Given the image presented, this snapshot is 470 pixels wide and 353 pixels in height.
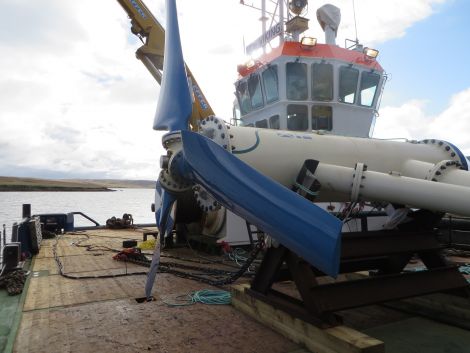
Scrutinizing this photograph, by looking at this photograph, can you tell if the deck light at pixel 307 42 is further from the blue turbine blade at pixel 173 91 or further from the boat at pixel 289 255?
the blue turbine blade at pixel 173 91

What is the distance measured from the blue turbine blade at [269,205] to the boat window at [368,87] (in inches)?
342

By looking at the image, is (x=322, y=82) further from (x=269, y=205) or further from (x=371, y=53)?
(x=269, y=205)

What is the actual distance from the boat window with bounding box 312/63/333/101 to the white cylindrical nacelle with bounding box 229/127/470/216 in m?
5.75

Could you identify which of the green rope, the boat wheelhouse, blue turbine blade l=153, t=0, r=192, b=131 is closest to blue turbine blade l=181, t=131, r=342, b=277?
blue turbine blade l=153, t=0, r=192, b=131

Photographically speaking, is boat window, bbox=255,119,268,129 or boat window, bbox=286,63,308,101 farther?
boat window, bbox=255,119,268,129

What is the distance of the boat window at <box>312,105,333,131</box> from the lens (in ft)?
34.1

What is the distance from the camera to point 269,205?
10.2 feet

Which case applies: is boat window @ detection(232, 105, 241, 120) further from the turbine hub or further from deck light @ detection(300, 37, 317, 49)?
the turbine hub

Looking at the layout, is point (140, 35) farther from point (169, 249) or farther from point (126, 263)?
point (126, 263)

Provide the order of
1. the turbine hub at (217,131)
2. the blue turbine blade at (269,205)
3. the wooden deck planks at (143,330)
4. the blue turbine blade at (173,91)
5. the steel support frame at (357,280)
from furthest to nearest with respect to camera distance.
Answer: the blue turbine blade at (173,91) → the turbine hub at (217,131) → the steel support frame at (357,280) → the wooden deck planks at (143,330) → the blue turbine blade at (269,205)

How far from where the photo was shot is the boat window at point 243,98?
11.8 m

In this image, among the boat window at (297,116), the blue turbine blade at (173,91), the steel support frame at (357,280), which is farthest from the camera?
the boat window at (297,116)

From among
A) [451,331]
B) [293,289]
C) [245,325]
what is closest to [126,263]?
[293,289]

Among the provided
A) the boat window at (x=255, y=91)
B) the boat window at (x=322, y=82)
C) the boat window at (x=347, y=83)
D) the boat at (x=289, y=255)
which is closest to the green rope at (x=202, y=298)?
the boat at (x=289, y=255)
